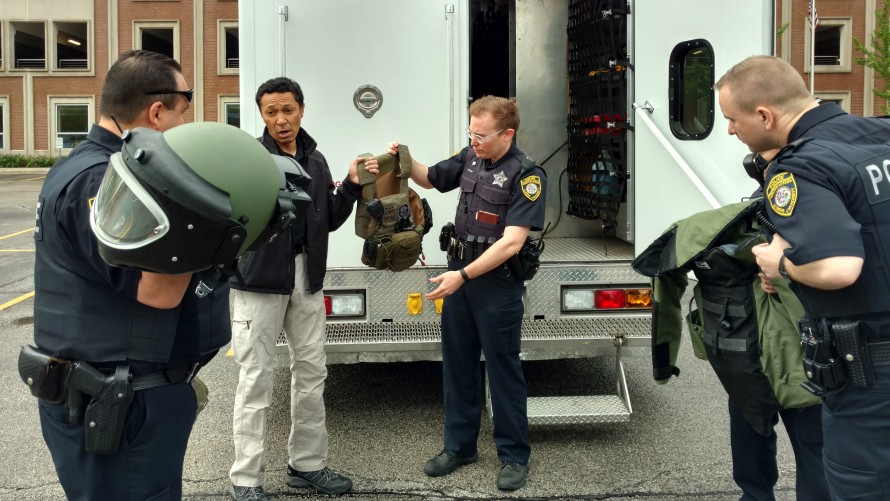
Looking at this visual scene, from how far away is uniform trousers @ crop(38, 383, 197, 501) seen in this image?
Answer: 2.02 metres

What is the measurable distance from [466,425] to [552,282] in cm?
98

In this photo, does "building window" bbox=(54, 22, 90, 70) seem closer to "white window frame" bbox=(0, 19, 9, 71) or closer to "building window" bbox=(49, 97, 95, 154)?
"building window" bbox=(49, 97, 95, 154)

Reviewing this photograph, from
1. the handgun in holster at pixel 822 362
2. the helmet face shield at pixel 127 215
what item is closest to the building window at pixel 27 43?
the helmet face shield at pixel 127 215

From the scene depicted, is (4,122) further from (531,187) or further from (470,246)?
(531,187)

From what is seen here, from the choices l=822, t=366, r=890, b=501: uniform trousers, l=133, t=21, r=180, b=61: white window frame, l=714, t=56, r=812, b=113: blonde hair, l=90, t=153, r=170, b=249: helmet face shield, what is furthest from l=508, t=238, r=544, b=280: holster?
l=133, t=21, r=180, b=61: white window frame

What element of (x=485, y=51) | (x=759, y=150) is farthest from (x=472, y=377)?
(x=485, y=51)

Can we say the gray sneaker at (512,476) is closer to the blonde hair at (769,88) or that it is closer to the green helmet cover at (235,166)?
the blonde hair at (769,88)

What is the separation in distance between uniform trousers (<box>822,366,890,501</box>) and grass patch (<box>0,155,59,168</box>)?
36948mm

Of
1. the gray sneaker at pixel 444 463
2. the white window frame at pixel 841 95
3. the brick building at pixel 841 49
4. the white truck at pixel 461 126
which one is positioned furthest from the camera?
the white window frame at pixel 841 95

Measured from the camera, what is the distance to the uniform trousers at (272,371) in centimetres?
354

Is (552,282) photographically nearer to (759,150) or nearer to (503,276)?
(503,276)

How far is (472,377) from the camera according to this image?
3.97 m

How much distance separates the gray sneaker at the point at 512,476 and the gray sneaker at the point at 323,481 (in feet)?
2.40

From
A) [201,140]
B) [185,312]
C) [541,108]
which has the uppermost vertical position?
[541,108]
